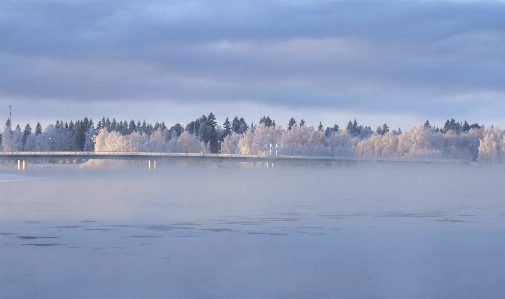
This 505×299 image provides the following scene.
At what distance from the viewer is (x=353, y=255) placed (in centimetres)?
3042

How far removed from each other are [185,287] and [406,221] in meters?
23.3

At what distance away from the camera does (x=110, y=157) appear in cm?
17638

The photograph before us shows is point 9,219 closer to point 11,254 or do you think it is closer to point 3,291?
point 11,254

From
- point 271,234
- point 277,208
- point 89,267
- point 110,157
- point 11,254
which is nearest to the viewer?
point 89,267

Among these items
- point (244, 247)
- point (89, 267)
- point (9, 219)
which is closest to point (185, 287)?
point (89, 267)

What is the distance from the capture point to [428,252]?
3167 centimetres

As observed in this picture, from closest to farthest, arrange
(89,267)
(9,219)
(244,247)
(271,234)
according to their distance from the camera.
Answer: (89,267), (244,247), (271,234), (9,219)

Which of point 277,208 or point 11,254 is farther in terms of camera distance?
point 277,208

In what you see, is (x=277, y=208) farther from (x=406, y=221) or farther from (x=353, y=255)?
(x=353, y=255)

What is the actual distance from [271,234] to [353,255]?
25.3 ft

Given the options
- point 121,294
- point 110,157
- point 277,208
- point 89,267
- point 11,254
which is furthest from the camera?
point 110,157

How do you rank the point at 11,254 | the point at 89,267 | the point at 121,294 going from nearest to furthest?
the point at 121,294, the point at 89,267, the point at 11,254

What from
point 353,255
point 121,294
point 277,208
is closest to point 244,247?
point 353,255

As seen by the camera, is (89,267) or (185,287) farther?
(89,267)
